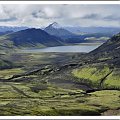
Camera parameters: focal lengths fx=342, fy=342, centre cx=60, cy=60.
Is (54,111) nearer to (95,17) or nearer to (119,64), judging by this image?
(95,17)

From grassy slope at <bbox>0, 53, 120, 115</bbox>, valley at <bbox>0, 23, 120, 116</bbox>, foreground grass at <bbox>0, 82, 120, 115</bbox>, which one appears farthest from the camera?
valley at <bbox>0, 23, 120, 116</bbox>

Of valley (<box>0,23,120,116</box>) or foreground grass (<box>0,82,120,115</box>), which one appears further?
valley (<box>0,23,120,116</box>)

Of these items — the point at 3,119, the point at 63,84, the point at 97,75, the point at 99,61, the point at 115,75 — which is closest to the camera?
the point at 3,119

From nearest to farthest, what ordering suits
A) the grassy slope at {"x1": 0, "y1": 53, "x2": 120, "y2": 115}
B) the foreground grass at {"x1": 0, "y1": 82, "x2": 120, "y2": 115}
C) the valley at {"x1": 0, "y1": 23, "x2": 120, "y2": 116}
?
the foreground grass at {"x1": 0, "y1": 82, "x2": 120, "y2": 115}
the grassy slope at {"x1": 0, "y1": 53, "x2": 120, "y2": 115}
the valley at {"x1": 0, "y1": 23, "x2": 120, "y2": 116}

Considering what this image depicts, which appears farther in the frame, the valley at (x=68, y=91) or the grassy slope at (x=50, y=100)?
the valley at (x=68, y=91)

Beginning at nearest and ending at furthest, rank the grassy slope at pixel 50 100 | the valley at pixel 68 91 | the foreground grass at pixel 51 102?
the foreground grass at pixel 51 102
the grassy slope at pixel 50 100
the valley at pixel 68 91

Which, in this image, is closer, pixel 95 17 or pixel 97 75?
pixel 95 17

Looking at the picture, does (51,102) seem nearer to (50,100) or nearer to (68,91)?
(50,100)

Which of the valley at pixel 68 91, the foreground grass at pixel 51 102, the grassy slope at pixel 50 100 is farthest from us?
the valley at pixel 68 91

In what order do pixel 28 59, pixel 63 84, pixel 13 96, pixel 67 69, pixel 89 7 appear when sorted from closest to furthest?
pixel 89 7, pixel 13 96, pixel 63 84, pixel 67 69, pixel 28 59

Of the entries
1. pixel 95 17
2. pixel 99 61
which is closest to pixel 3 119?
pixel 95 17

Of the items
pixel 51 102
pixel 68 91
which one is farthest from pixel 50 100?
pixel 68 91
